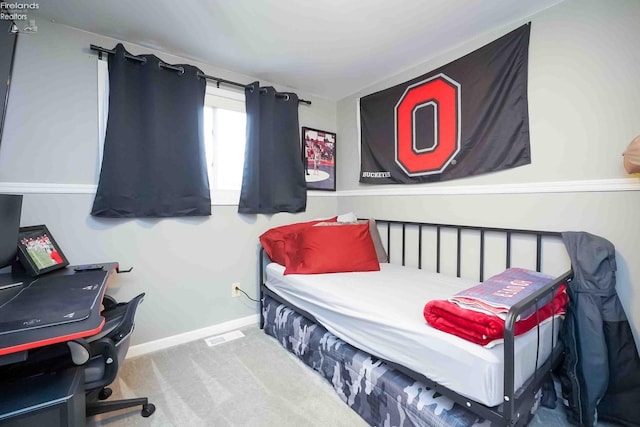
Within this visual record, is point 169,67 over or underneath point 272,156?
over

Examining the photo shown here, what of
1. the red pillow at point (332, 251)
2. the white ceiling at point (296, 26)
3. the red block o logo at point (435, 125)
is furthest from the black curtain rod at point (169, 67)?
the red pillow at point (332, 251)

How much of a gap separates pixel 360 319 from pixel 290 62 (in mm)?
1922

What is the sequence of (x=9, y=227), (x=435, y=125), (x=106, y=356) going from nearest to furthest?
(x=106, y=356) → (x=9, y=227) → (x=435, y=125)

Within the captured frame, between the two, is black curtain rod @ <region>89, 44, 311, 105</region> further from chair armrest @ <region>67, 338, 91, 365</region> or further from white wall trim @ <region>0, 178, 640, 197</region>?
chair armrest @ <region>67, 338, 91, 365</region>

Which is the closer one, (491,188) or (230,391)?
(230,391)

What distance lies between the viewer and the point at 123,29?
5.64ft

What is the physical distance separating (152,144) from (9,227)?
860mm

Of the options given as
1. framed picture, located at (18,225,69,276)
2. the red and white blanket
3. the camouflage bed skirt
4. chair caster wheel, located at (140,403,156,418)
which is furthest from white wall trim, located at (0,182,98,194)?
the red and white blanket

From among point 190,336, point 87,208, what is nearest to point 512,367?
point 190,336

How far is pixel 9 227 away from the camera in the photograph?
129 centimetres

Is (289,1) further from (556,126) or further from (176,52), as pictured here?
(556,126)

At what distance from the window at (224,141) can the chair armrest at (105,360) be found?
126 centimetres

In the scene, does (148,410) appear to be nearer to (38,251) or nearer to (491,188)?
(38,251)

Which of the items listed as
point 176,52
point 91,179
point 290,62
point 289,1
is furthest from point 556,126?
point 91,179
